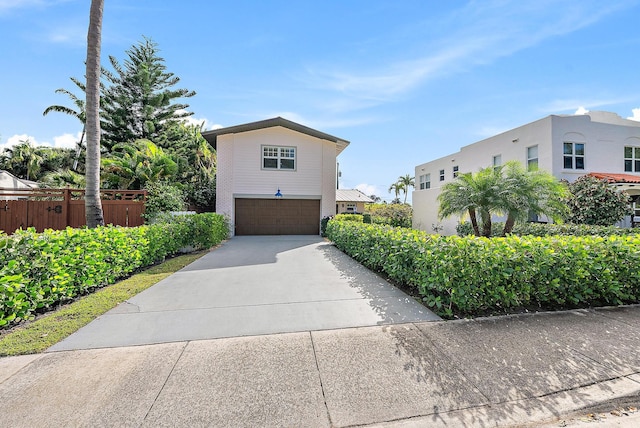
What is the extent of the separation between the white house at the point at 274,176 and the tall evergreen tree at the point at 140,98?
13815mm

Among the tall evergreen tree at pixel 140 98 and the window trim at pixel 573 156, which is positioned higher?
the tall evergreen tree at pixel 140 98

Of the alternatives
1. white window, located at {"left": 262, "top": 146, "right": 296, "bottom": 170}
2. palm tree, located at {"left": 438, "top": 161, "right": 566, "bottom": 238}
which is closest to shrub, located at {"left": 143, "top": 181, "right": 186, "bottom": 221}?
white window, located at {"left": 262, "top": 146, "right": 296, "bottom": 170}

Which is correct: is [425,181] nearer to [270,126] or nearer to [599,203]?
[599,203]

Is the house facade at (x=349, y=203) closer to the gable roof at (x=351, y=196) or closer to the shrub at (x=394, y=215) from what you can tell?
the gable roof at (x=351, y=196)

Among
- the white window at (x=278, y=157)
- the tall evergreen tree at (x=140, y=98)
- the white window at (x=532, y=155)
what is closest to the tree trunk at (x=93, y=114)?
the white window at (x=278, y=157)

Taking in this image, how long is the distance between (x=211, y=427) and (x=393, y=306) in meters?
3.28

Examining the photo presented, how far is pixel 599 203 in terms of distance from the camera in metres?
10.1

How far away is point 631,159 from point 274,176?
18.2 metres

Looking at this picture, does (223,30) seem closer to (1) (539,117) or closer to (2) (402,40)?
(2) (402,40)

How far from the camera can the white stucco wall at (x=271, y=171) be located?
15.1 m

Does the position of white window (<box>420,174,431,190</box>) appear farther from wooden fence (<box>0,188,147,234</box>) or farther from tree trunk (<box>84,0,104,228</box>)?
tree trunk (<box>84,0,104,228</box>)

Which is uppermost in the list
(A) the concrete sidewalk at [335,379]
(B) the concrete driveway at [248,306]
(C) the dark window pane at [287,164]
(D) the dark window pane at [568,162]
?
(C) the dark window pane at [287,164]

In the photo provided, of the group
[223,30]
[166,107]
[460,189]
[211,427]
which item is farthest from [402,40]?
[166,107]

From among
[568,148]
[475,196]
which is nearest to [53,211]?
[475,196]
